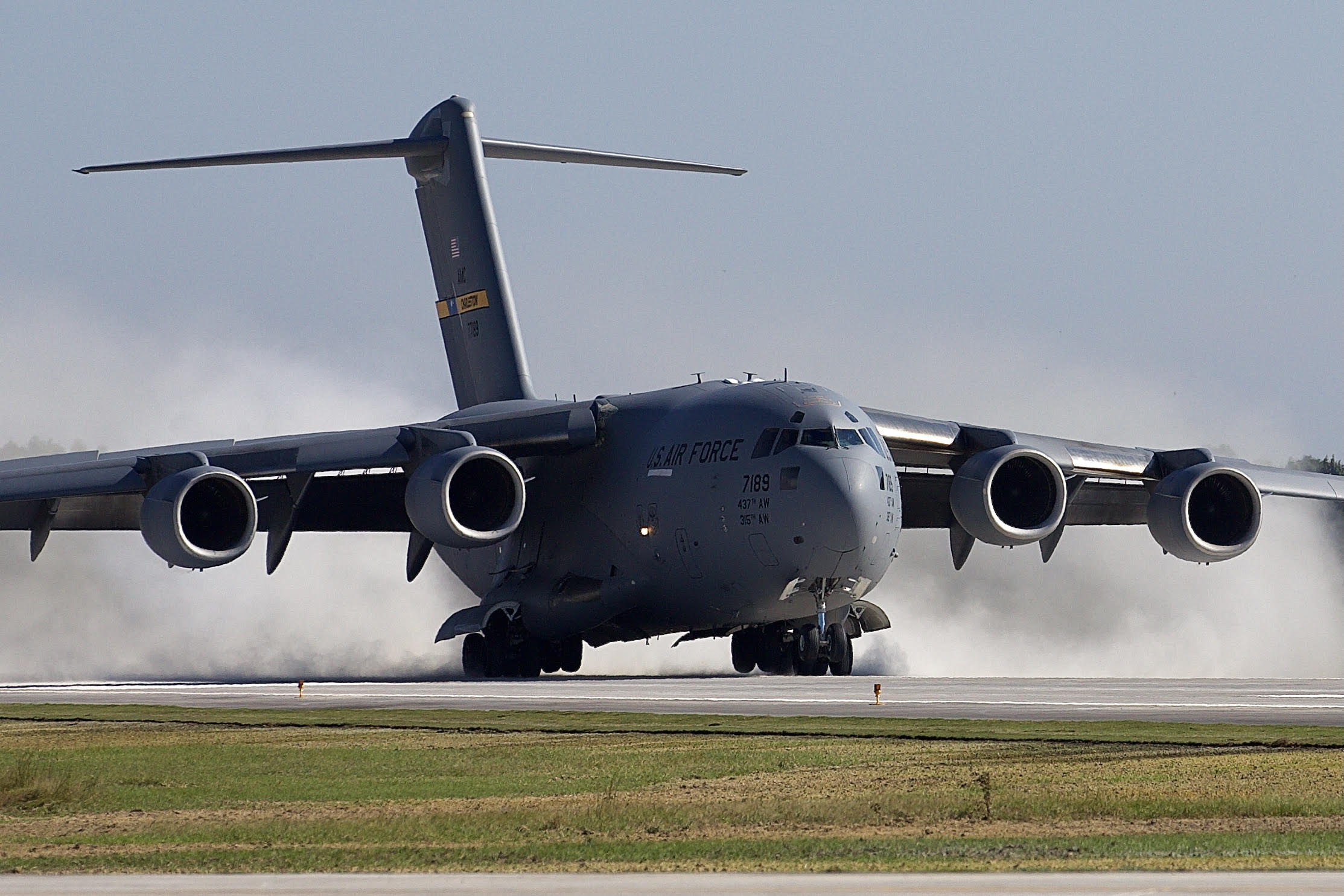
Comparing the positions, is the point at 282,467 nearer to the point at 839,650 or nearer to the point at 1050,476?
the point at 839,650

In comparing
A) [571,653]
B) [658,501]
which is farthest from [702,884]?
[571,653]

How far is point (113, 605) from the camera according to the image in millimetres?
40125

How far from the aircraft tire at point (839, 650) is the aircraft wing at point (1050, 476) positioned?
237 centimetres

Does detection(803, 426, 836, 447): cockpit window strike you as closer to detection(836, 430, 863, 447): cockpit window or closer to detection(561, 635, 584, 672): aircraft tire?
detection(836, 430, 863, 447): cockpit window

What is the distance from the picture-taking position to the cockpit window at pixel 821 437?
2770cm

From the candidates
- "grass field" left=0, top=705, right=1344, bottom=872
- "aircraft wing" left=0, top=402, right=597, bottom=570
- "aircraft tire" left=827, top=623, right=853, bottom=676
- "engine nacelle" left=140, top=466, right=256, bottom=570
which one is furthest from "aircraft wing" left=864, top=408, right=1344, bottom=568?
"grass field" left=0, top=705, right=1344, bottom=872

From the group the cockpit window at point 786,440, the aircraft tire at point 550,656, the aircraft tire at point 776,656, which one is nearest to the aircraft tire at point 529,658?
the aircraft tire at point 550,656

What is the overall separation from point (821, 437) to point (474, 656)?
7739 millimetres

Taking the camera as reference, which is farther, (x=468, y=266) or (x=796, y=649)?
(x=468, y=266)

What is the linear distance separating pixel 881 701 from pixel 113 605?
2252 centimetres

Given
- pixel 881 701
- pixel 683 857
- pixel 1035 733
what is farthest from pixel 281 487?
pixel 683 857

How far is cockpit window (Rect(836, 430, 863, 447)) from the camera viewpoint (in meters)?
27.8

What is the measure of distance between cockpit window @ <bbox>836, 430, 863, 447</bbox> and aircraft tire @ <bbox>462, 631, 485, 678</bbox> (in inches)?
292

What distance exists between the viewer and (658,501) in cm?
2980
